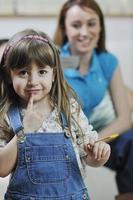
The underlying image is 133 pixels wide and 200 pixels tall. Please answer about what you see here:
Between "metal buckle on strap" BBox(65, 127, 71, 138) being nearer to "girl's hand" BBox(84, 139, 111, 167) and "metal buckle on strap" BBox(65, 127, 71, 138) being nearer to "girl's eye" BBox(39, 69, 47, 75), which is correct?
"girl's hand" BBox(84, 139, 111, 167)

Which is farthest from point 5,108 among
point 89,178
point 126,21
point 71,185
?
point 126,21

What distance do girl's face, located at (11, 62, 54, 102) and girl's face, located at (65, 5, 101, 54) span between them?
2.67 ft

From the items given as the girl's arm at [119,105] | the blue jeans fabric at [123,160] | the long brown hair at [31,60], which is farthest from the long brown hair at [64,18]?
the long brown hair at [31,60]

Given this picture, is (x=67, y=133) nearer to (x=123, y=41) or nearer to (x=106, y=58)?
(x=106, y=58)

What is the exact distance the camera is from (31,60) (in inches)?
42.8

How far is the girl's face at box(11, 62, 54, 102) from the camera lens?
3.57 feet

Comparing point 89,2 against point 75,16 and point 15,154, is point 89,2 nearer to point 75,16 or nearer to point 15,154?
point 75,16

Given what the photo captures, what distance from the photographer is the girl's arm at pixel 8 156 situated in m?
1.06

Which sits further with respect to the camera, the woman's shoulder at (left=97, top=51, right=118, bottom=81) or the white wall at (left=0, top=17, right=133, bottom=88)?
the white wall at (left=0, top=17, right=133, bottom=88)

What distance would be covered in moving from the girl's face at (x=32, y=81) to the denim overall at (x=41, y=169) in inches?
2.7

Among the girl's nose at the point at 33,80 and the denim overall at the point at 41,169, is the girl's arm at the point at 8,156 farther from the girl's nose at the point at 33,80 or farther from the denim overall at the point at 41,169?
the girl's nose at the point at 33,80

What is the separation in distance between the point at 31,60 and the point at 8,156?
0.24 metres

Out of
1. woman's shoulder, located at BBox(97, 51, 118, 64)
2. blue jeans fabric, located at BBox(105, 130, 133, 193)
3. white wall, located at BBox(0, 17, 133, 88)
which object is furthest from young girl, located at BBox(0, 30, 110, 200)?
white wall, located at BBox(0, 17, 133, 88)

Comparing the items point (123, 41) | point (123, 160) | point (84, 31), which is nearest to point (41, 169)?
point (123, 160)
